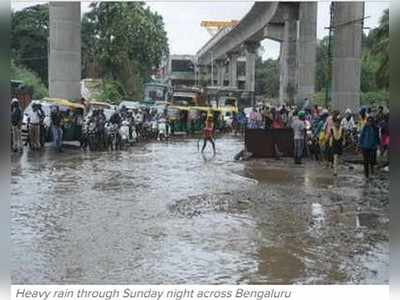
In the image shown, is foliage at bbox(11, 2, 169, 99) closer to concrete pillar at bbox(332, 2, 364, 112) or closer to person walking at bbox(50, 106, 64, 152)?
person walking at bbox(50, 106, 64, 152)

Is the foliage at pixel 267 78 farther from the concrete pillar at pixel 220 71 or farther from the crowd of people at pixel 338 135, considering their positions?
the crowd of people at pixel 338 135

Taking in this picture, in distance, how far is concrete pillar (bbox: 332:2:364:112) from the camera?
1534cm

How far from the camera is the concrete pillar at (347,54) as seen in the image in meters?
15.3

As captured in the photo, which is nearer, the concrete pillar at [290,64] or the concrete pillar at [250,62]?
the concrete pillar at [290,64]

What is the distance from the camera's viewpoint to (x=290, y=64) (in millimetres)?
28406

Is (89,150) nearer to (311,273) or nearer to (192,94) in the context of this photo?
(311,273)

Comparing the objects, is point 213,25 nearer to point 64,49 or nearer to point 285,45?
point 64,49

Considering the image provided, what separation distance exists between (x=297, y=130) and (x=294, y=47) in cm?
1618

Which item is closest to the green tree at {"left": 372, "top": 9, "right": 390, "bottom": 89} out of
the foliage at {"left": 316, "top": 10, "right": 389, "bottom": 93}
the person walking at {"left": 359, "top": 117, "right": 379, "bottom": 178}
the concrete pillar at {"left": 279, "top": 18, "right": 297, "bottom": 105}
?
the foliage at {"left": 316, "top": 10, "right": 389, "bottom": 93}

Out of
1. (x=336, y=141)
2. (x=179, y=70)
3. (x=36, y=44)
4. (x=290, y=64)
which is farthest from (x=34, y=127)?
(x=179, y=70)

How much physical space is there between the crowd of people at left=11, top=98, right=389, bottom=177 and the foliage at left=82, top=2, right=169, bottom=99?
6.60 m

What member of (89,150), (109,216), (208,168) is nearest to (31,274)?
(109,216)

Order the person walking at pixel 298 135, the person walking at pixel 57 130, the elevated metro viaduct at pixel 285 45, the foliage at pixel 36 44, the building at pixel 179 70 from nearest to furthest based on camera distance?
the person walking at pixel 298 135
the foliage at pixel 36 44
the person walking at pixel 57 130
the elevated metro viaduct at pixel 285 45
the building at pixel 179 70

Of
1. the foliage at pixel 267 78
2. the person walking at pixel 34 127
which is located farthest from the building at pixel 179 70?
the person walking at pixel 34 127
